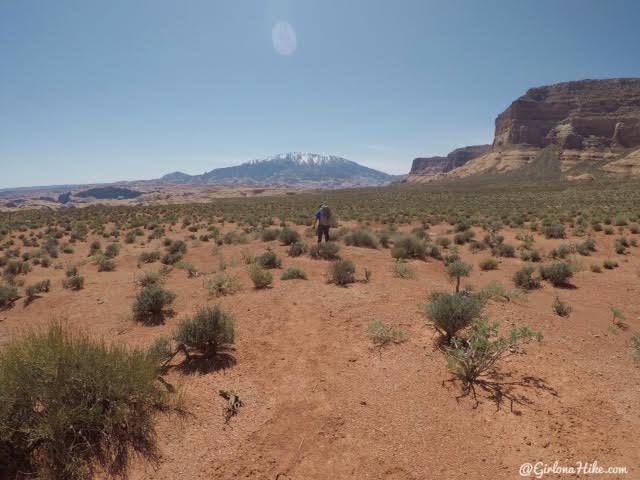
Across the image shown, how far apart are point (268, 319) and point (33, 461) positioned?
4159 mm

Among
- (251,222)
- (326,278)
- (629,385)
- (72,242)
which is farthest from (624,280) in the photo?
(72,242)

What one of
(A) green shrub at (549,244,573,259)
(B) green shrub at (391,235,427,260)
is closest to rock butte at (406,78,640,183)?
(A) green shrub at (549,244,573,259)

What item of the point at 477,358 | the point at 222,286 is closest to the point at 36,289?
the point at 222,286

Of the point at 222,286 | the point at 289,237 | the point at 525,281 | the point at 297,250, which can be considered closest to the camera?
the point at 222,286

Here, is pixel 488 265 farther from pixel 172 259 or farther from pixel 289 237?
pixel 172 259

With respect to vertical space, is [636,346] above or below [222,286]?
below

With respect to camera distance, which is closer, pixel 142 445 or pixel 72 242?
pixel 142 445

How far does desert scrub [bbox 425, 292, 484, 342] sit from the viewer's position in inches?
215

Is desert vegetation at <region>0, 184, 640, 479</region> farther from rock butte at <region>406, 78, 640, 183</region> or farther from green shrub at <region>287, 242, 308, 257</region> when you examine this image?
rock butte at <region>406, 78, 640, 183</region>

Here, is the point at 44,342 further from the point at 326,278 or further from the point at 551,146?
the point at 551,146

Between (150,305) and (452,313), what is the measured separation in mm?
6318

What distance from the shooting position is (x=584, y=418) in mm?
3809

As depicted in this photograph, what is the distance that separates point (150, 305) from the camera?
7723 millimetres

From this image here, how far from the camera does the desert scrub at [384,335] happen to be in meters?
5.66
